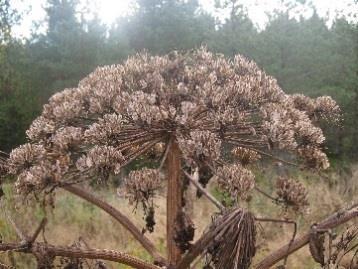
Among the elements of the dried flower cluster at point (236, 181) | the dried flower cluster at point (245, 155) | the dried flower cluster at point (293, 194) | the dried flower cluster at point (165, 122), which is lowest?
the dried flower cluster at point (293, 194)

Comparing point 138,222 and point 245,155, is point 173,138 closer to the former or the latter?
point 245,155

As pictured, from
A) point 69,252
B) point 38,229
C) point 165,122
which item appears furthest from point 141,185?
point 38,229

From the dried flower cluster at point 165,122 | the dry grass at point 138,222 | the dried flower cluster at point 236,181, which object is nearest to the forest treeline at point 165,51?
the dry grass at point 138,222

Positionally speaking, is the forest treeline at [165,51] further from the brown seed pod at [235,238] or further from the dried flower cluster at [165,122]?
the brown seed pod at [235,238]

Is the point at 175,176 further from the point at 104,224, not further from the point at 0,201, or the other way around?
the point at 104,224

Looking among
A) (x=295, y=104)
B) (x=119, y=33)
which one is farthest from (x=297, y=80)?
(x=295, y=104)

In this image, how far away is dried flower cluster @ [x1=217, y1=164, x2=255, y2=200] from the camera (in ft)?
8.79

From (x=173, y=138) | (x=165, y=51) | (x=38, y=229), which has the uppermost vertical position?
(x=165, y=51)

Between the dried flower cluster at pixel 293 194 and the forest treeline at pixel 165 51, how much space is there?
20.3m

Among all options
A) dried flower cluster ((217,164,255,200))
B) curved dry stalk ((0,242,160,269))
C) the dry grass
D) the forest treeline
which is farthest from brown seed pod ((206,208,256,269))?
the forest treeline

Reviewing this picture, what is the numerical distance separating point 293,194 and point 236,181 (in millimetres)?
350

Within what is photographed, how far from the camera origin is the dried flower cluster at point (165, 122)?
108 inches

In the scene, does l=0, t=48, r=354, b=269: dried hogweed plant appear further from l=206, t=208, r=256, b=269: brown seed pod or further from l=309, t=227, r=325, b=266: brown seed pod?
l=309, t=227, r=325, b=266: brown seed pod

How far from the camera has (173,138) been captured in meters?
3.11
